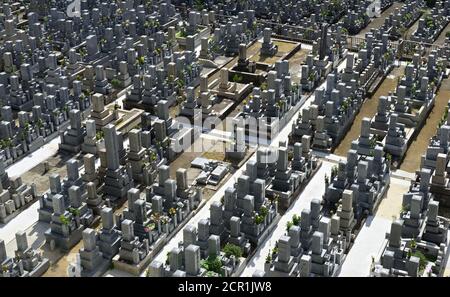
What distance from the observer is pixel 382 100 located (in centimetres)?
4469

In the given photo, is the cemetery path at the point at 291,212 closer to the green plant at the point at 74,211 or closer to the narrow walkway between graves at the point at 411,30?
the green plant at the point at 74,211

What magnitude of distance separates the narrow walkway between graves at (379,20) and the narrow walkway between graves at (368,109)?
10902 mm

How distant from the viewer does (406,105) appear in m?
46.8

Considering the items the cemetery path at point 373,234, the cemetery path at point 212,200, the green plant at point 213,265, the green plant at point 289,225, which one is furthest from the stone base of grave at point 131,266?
the cemetery path at point 373,234

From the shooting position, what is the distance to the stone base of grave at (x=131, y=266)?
32.8 metres

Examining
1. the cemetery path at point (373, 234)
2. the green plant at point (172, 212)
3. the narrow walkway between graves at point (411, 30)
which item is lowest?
the cemetery path at point (373, 234)

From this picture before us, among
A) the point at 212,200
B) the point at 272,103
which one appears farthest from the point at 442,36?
the point at 212,200

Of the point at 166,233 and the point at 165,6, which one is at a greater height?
the point at 165,6

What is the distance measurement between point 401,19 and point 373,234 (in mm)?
35649

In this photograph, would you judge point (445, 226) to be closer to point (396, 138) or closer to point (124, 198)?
point (396, 138)

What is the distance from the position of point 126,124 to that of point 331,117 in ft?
46.5

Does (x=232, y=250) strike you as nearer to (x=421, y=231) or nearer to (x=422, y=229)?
(x=421, y=231)

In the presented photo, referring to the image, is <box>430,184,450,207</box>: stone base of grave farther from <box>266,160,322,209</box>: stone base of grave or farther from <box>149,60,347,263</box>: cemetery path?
<box>149,60,347,263</box>: cemetery path
